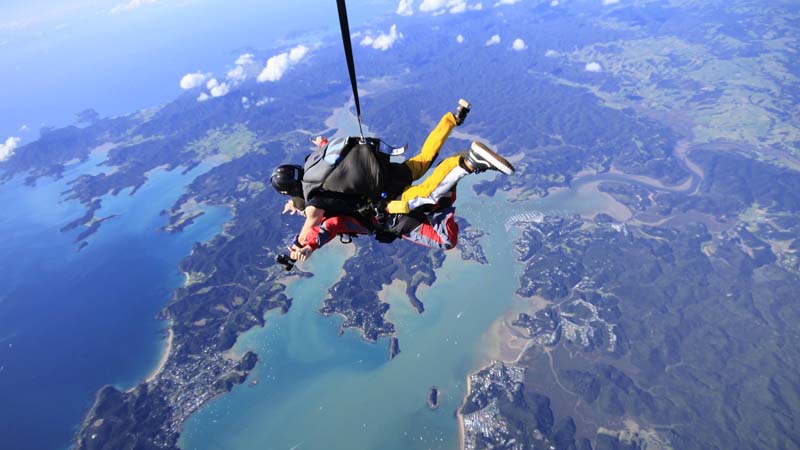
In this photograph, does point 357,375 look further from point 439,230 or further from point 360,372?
point 439,230

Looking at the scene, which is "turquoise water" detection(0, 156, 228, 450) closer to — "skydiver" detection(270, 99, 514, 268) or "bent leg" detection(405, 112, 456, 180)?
"skydiver" detection(270, 99, 514, 268)

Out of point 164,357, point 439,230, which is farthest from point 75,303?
point 439,230

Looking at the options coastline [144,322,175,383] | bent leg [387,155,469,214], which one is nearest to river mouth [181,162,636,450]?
coastline [144,322,175,383]

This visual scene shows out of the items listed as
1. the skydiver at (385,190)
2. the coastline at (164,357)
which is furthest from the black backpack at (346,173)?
the coastline at (164,357)

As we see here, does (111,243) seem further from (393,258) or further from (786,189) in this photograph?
(786,189)

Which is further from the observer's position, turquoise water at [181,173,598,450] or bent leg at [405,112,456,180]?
turquoise water at [181,173,598,450]

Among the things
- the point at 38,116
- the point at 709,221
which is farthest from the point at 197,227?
the point at 38,116
